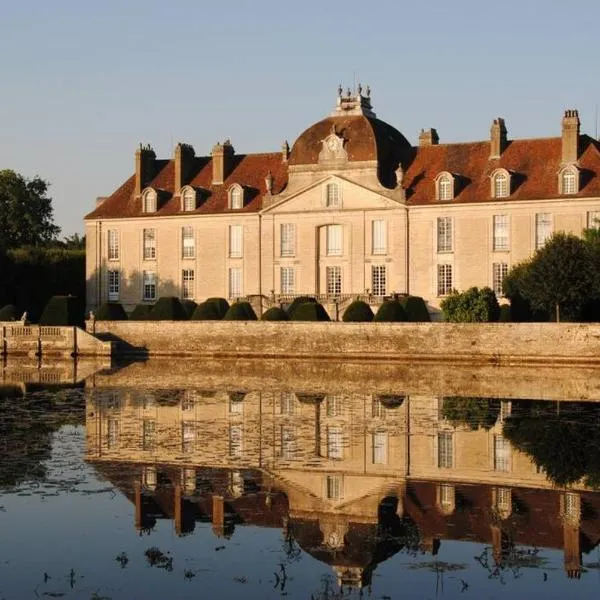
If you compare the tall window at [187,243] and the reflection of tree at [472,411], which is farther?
the tall window at [187,243]

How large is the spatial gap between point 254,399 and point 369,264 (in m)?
23.7

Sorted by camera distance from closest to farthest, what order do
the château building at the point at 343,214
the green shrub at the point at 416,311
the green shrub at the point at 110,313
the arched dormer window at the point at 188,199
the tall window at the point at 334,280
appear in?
1. the green shrub at the point at 416,311
2. the green shrub at the point at 110,313
3. the château building at the point at 343,214
4. the tall window at the point at 334,280
5. the arched dormer window at the point at 188,199

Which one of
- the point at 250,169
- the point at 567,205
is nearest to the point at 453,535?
the point at 567,205


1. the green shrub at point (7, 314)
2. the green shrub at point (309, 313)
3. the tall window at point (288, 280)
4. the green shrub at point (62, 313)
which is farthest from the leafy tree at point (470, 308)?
the green shrub at point (7, 314)

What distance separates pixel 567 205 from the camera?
44500 millimetres

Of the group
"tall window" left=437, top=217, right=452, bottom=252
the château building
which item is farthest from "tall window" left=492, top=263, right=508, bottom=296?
"tall window" left=437, top=217, right=452, bottom=252

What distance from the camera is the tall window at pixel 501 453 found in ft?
53.0

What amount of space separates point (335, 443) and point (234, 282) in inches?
1285

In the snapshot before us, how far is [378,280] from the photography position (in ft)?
158

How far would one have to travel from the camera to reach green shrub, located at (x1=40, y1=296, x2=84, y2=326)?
44122 mm

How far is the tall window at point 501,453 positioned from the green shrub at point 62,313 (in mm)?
27477

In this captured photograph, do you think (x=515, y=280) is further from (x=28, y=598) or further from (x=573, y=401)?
(x=28, y=598)

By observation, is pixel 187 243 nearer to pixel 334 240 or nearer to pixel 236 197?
pixel 236 197

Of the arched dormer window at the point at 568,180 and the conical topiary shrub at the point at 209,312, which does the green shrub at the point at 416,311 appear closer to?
the conical topiary shrub at the point at 209,312
